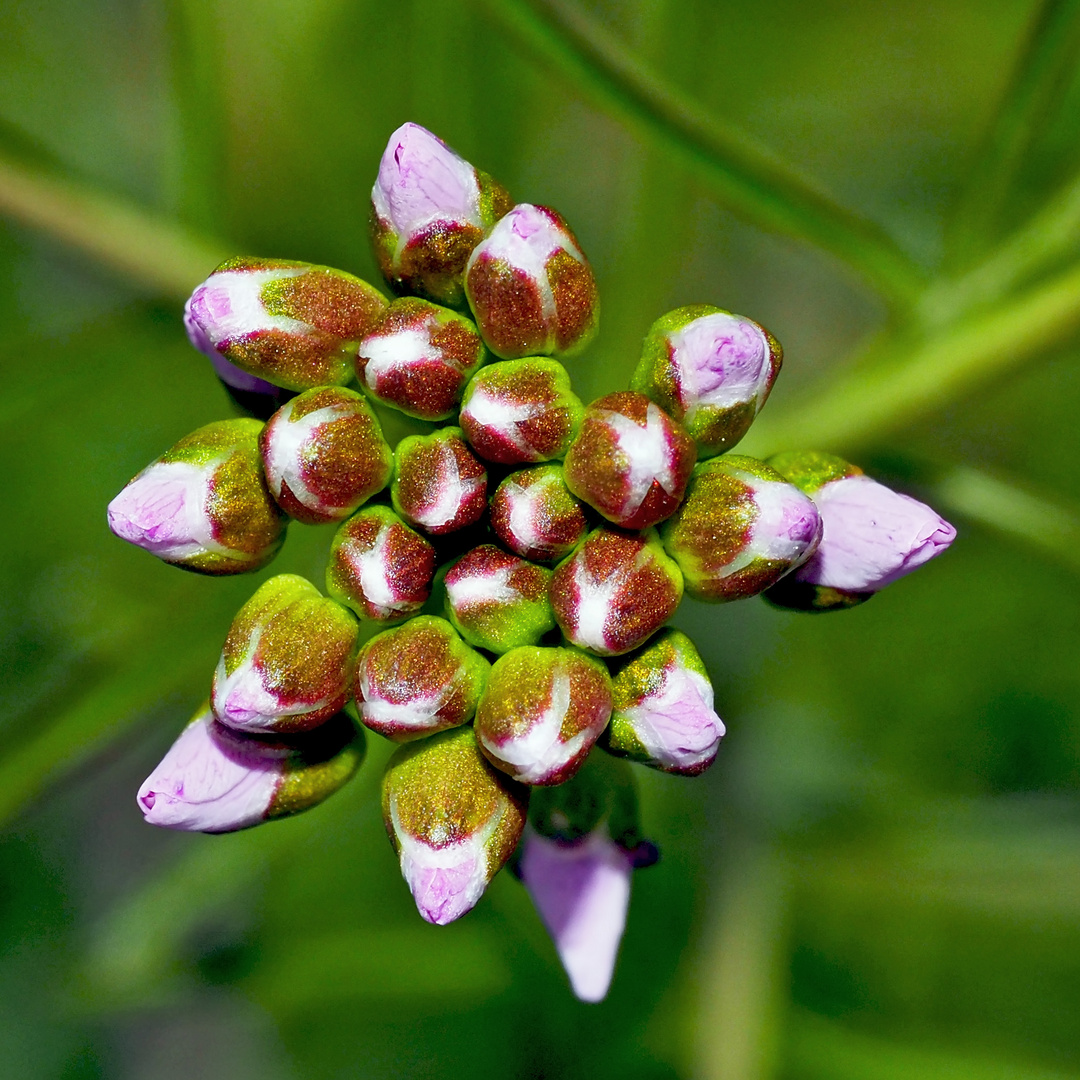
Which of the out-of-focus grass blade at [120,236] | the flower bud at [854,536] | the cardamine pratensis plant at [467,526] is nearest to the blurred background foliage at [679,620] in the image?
the out-of-focus grass blade at [120,236]

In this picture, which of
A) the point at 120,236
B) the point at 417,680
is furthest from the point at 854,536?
the point at 120,236

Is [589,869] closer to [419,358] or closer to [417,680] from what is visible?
[417,680]

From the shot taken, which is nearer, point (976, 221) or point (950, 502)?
point (976, 221)

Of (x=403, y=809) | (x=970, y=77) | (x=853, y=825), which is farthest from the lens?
(x=970, y=77)

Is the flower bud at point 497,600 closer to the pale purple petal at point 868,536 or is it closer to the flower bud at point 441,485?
the flower bud at point 441,485

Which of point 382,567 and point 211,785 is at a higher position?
point 382,567

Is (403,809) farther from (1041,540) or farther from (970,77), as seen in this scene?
(970,77)

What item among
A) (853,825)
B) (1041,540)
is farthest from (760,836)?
(1041,540)

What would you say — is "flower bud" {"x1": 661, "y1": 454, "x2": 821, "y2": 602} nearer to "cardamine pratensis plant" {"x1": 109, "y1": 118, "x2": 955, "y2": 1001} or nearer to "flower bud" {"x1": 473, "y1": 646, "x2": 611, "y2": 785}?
"cardamine pratensis plant" {"x1": 109, "y1": 118, "x2": 955, "y2": 1001}
